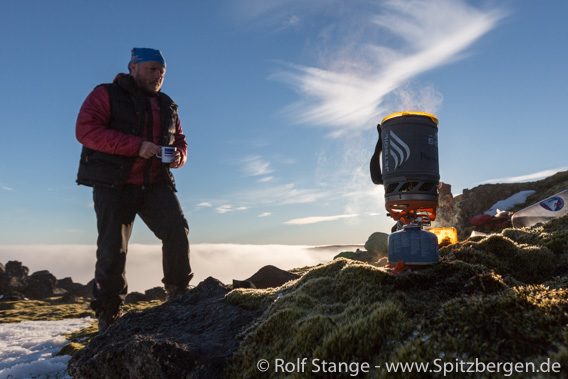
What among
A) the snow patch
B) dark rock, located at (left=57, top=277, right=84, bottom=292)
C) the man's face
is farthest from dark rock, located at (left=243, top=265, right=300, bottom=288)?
dark rock, located at (left=57, top=277, right=84, bottom=292)

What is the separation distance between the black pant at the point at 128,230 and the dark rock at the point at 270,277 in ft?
9.79

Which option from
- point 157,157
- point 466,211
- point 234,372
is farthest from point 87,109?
point 466,211

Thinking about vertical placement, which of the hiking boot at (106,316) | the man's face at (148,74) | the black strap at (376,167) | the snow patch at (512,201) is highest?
the snow patch at (512,201)

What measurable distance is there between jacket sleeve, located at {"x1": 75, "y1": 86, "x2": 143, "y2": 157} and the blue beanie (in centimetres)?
102

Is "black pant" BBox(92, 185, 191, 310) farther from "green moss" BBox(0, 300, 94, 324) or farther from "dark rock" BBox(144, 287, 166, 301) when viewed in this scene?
"dark rock" BBox(144, 287, 166, 301)

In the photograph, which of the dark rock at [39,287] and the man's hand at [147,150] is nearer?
the man's hand at [147,150]

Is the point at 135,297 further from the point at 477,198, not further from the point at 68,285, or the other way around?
the point at 477,198

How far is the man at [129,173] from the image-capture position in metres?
5.80

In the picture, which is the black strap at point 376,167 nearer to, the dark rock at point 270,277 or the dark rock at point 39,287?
the dark rock at point 270,277

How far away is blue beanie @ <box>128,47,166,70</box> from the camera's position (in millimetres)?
6473

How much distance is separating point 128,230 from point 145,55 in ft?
10.0

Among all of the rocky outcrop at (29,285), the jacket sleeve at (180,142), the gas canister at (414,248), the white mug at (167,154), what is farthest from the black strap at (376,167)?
the rocky outcrop at (29,285)

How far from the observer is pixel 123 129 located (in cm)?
618

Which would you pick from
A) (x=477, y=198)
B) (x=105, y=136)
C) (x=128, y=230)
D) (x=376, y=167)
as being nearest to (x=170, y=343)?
(x=128, y=230)
